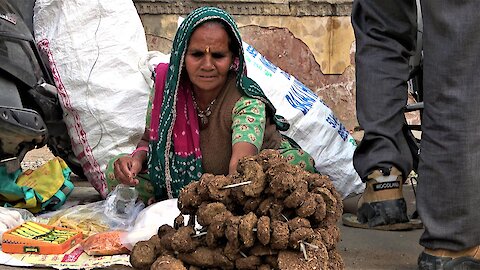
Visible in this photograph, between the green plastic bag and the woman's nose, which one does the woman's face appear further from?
the green plastic bag

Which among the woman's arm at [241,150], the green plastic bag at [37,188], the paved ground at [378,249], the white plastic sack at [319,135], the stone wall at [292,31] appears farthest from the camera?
the stone wall at [292,31]

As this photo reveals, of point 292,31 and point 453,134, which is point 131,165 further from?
point 292,31

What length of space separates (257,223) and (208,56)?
1.07 m

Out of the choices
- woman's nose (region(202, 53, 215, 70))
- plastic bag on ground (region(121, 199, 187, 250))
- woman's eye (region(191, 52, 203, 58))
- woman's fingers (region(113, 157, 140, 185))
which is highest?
woman's eye (region(191, 52, 203, 58))

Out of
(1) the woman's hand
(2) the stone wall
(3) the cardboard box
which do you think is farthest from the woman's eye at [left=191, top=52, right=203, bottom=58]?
(2) the stone wall

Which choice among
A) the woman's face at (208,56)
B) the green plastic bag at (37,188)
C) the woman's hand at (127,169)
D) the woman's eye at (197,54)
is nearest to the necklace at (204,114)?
the woman's face at (208,56)

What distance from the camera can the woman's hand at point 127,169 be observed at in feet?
9.59

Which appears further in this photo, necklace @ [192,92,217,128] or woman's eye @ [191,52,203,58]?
necklace @ [192,92,217,128]

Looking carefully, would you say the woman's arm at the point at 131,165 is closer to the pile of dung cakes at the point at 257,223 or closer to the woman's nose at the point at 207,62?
the woman's nose at the point at 207,62

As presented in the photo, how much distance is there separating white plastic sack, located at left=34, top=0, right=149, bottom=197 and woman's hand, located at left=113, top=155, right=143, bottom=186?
0.41 metres

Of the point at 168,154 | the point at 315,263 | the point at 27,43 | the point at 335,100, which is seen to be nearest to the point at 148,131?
the point at 168,154

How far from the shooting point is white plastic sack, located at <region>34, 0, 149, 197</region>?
3.39 metres

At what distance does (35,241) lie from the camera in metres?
2.58

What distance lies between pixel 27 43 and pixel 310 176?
172 centimetres
